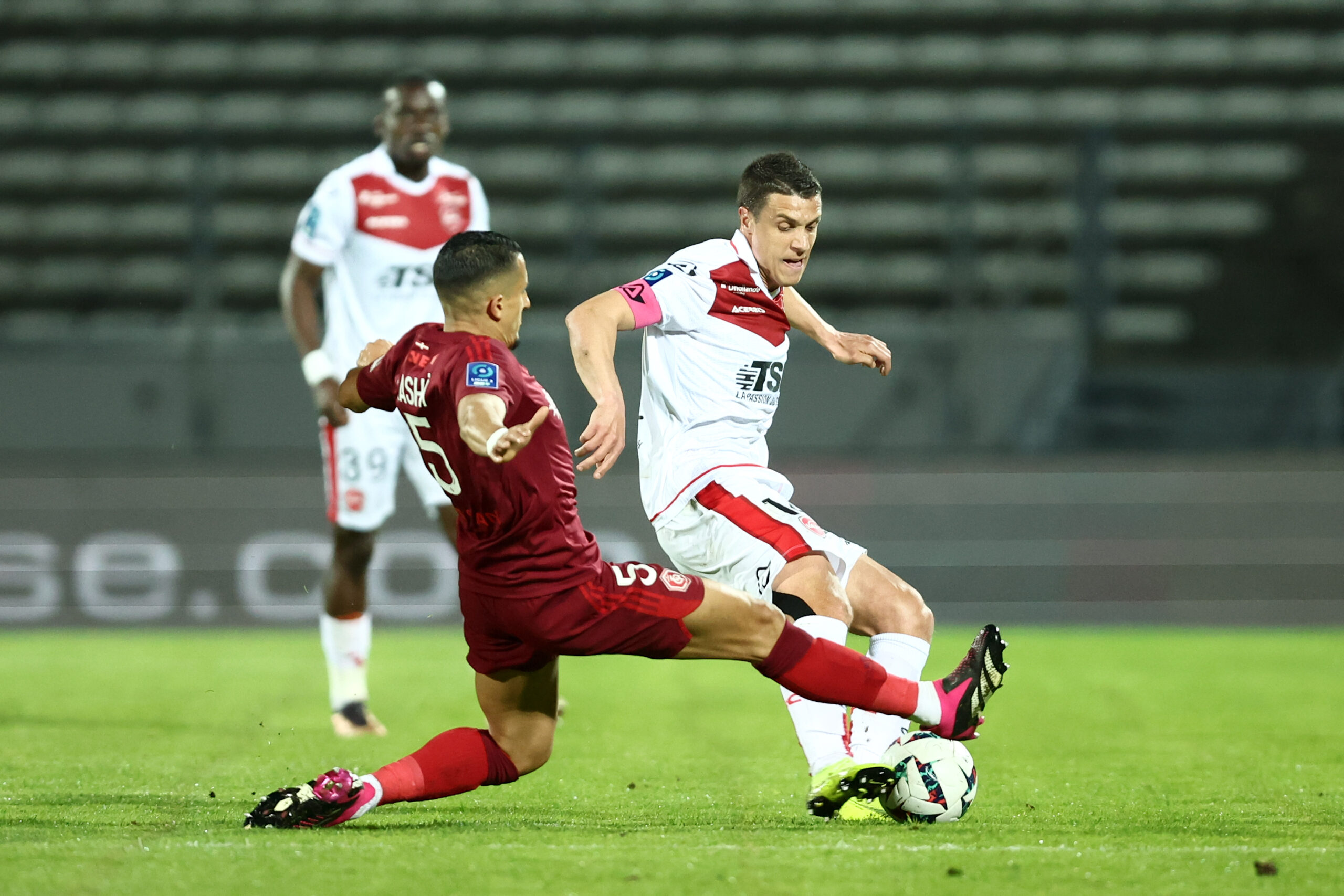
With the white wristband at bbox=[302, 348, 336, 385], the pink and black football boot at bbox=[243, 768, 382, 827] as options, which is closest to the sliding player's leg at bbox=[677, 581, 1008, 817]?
the pink and black football boot at bbox=[243, 768, 382, 827]

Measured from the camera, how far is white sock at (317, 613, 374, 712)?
214 inches

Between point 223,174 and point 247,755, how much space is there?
222 inches

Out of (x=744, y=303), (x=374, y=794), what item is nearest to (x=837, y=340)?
(x=744, y=303)

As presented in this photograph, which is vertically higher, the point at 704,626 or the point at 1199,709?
the point at 704,626

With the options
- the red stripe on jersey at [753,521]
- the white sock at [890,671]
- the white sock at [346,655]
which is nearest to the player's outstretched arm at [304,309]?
the white sock at [346,655]

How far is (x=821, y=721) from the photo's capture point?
3.71 m

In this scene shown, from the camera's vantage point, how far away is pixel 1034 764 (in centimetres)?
470

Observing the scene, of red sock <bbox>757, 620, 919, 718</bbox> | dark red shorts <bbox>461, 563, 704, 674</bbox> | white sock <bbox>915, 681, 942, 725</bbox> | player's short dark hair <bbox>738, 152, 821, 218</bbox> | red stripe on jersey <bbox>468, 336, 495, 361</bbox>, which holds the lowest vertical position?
white sock <bbox>915, 681, 942, 725</bbox>

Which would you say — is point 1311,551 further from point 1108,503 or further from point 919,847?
point 919,847

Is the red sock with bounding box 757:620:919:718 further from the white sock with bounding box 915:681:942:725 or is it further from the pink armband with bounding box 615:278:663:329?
the pink armband with bounding box 615:278:663:329

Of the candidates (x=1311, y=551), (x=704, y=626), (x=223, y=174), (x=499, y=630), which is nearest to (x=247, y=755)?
(x=499, y=630)

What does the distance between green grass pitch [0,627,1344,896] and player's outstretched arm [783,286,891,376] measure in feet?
3.82

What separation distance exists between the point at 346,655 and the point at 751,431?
1965 millimetres

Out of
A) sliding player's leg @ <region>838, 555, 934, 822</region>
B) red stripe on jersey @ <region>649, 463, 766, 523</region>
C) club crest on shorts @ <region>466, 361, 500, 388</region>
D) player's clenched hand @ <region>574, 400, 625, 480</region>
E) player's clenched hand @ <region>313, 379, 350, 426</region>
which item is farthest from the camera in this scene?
player's clenched hand @ <region>313, 379, 350, 426</region>
